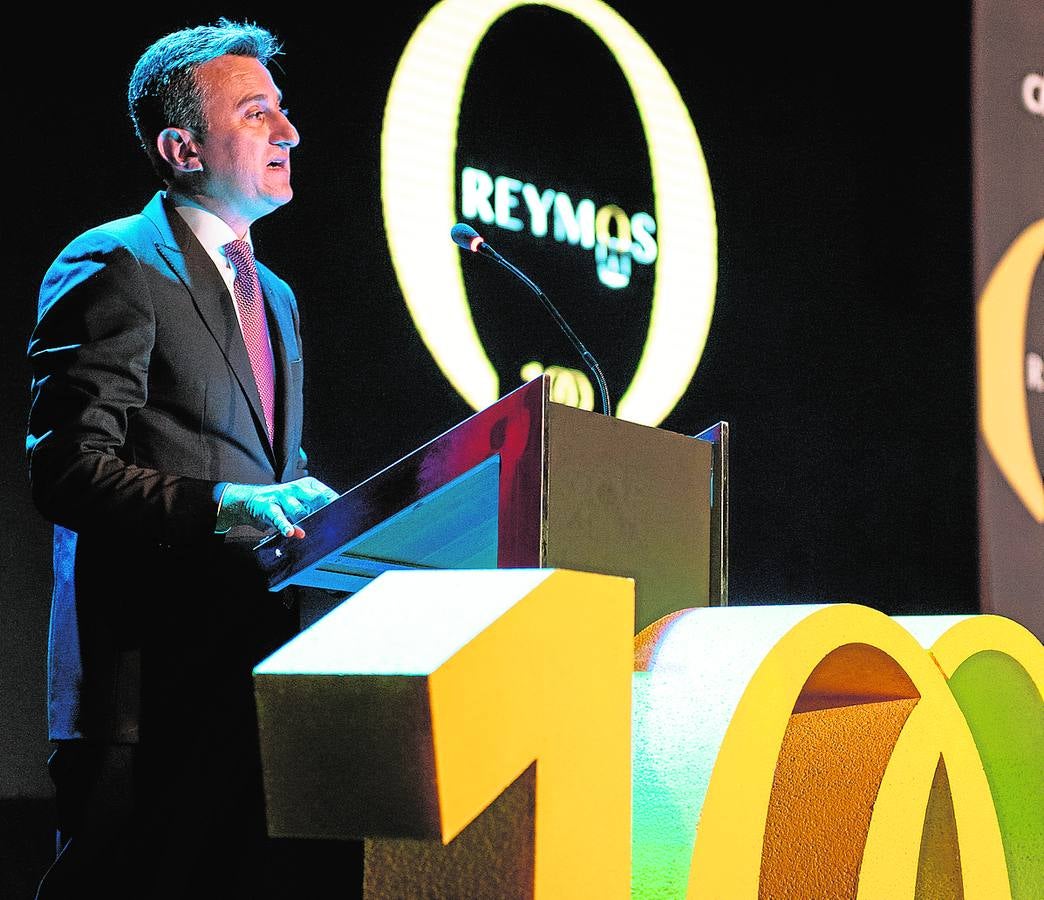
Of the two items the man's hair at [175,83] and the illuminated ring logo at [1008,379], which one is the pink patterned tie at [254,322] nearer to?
the man's hair at [175,83]

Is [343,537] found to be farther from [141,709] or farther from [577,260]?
[577,260]

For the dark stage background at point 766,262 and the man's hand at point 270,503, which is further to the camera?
the dark stage background at point 766,262

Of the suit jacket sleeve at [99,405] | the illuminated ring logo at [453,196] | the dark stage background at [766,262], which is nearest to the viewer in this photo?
the suit jacket sleeve at [99,405]

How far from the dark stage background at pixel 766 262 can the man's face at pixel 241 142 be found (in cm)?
94

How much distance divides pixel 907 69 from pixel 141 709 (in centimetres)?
400

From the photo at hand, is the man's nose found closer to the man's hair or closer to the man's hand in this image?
the man's hair

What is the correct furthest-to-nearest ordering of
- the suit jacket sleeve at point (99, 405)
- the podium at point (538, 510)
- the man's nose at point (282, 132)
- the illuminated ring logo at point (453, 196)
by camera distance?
1. the illuminated ring logo at point (453, 196)
2. the man's nose at point (282, 132)
3. the suit jacket sleeve at point (99, 405)
4. the podium at point (538, 510)

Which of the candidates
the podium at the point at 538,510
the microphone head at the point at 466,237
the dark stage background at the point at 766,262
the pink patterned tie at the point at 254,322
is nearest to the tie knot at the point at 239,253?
the pink patterned tie at the point at 254,322

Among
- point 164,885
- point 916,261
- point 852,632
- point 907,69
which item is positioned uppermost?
point 907,69

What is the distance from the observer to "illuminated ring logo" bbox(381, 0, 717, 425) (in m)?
3.55

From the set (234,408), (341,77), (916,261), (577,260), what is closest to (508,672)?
(234,408)

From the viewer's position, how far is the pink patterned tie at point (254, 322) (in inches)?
85.1

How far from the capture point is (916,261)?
489 cm

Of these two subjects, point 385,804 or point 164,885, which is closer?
point 385,804
